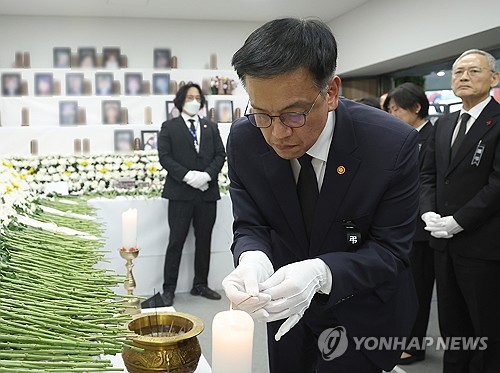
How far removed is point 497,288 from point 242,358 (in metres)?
1.84

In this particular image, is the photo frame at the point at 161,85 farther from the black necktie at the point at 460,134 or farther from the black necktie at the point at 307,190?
the black necktie at the point at 307,190

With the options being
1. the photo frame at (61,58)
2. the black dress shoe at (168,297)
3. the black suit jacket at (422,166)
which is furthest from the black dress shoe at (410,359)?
the photo frame at (61,58)

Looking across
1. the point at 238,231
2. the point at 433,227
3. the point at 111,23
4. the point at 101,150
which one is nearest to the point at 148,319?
the point at 238,231

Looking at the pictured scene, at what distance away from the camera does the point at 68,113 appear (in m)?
5.77

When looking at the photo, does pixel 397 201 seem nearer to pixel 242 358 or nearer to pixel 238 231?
pixel 238 231

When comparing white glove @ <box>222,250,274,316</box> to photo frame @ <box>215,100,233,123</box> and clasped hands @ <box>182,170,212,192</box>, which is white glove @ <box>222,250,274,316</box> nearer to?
clasped hands @ <box>182,170,212,192</box>

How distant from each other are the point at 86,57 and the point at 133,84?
0.71m

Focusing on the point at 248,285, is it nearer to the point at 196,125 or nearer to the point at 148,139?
the point at 196,125

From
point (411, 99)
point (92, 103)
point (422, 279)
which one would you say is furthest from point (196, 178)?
point (92, 103)

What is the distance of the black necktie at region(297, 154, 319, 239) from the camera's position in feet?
4.08

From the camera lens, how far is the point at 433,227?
2.41m

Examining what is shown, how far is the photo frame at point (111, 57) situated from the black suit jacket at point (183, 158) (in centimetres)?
261

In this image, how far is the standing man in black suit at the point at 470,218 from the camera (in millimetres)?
2303

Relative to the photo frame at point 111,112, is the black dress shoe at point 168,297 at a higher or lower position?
lower
